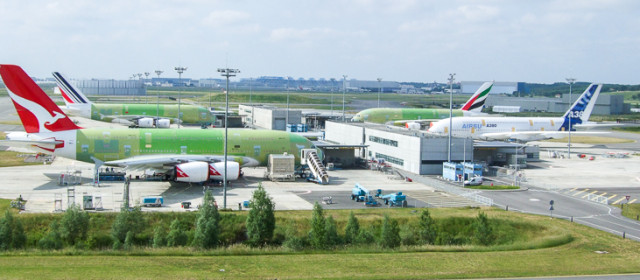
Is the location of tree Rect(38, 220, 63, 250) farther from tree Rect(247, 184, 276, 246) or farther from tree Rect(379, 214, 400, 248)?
tree Rect(379, 214, 400, 248)

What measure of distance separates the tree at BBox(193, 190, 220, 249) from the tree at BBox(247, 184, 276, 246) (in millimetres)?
2377

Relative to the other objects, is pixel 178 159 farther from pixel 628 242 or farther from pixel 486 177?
pixel 628 242

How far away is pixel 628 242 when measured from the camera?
135 feet

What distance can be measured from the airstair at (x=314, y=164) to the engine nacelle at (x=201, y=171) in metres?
9.09

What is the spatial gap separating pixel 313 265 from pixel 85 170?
43.5 m

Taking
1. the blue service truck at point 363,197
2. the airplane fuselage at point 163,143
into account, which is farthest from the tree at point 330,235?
the airplane fuselage at point 163,143

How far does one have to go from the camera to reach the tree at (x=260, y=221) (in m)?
42.1

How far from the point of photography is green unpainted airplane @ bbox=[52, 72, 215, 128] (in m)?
127

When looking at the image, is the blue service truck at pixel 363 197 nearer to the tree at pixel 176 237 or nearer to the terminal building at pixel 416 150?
the tree at pixel 176 237

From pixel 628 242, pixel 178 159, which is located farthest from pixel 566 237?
pixel 178 159

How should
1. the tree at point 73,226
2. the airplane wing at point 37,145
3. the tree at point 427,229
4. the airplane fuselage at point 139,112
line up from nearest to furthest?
the tree at point 73,226, the tree at point 427,229, the airplane wing at point 37,145, the airplane fuselage at point 139,112

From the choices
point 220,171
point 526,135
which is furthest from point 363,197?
point 526,135

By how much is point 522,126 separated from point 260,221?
71822 millimetres

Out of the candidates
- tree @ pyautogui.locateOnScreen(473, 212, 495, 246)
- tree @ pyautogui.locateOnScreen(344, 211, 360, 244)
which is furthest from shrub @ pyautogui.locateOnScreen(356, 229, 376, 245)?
tree @ pyautogui.locateOnScreen(473, 212, 495, 246)
